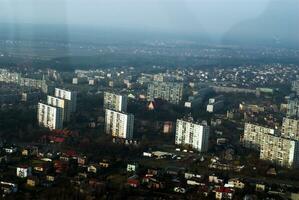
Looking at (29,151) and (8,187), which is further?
(29,151)

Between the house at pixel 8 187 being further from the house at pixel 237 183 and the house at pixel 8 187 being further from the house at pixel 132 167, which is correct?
the house at pixel 237 183

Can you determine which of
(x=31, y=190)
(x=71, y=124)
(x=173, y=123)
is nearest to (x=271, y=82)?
(x=173, y=123)

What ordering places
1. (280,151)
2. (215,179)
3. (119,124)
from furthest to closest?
1. (119,124)
2. (280,151)
3. (215,179)

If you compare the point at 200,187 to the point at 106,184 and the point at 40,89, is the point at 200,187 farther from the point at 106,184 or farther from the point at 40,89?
the point at 40,89

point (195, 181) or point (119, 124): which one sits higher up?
point (119, 124)

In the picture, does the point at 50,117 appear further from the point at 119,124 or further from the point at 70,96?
the point at 70,96

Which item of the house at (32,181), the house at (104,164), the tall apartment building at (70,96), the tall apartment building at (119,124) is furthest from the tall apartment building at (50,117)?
the house at (32,181)

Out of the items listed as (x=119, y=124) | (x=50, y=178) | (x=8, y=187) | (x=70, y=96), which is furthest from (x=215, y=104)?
(x=8, y=187)
